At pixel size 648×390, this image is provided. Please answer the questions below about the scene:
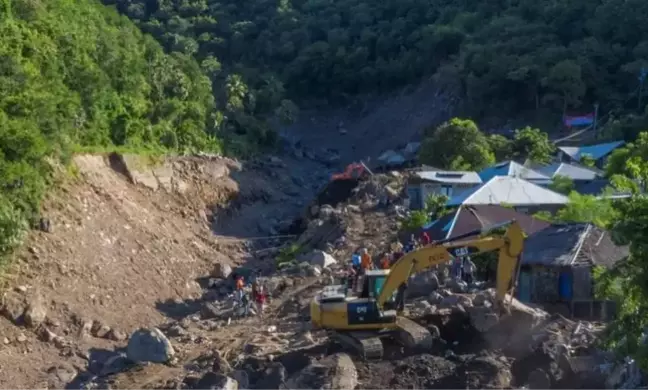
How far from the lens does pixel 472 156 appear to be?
6022 centimetres

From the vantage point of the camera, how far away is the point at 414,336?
2544 cm

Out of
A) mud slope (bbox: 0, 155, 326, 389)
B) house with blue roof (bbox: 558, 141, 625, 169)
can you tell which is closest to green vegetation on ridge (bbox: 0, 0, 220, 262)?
mud slope (bbox: 0, 155, 326, 389)

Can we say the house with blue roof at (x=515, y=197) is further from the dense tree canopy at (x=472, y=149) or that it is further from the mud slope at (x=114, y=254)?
the dense tree canopy at (x=472, y=149)

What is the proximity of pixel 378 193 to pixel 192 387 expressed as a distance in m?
30.5

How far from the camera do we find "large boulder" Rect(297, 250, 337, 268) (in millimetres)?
Result: 40531

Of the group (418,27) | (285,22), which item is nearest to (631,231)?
(418,27)

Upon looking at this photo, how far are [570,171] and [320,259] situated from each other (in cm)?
1834

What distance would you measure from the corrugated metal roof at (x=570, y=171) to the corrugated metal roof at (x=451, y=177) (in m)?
4.19

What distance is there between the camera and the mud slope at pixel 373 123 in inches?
3241

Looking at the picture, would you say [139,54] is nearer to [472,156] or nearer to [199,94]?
[199,94]

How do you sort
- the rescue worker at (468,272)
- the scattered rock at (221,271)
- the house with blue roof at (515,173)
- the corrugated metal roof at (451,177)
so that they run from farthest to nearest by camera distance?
the house with blue roof at (515,173) → the corrugated metal roof at (451,177) → the scattered rock at (221,271) → the rescue worker at (468,272)

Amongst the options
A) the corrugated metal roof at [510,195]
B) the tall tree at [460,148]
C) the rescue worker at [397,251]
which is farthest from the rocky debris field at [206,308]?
the tall tree at [460,148]

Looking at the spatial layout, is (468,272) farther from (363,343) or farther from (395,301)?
(363,343)

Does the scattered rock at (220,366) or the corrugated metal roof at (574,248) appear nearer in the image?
the scattered rock at (220,366)
